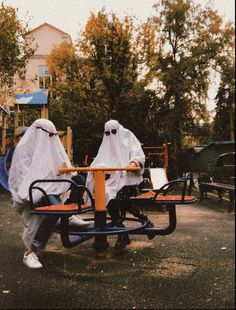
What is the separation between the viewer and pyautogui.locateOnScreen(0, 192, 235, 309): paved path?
4.67 ft

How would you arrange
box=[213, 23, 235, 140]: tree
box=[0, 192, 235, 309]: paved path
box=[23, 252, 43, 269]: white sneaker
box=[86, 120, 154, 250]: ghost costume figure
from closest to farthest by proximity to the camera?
box=[213, 23, 235, 140]: tree → box=[0, 192, 235, 309]: paved path → box=[86, 120, 154, 250]: ghost costume figure → box=[23, 252, 43, 269]: white sneaker

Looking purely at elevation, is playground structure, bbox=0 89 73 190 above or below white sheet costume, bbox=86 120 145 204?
above

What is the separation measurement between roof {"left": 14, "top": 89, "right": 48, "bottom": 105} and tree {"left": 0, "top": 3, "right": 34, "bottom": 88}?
113 mm

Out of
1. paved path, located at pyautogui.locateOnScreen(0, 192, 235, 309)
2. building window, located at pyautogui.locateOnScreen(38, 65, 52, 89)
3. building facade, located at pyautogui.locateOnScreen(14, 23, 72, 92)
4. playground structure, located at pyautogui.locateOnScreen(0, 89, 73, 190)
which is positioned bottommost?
paved path, located at pyautogui.locateOnScreen(0, 192, 235, 309)

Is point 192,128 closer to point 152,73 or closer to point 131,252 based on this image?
point 152,73

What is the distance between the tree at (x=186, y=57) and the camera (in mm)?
913

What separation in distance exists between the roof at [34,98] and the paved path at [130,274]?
1.98ft

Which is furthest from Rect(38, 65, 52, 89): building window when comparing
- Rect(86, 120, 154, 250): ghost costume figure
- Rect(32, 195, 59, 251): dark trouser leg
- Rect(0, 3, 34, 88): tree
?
Rect(32, 195, 59, 251): dark trouser leg

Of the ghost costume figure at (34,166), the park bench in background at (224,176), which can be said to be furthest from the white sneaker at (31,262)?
the park bench in background at (224,176)

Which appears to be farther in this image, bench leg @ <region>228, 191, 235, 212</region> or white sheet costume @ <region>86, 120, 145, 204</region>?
white sheet costume @ <region>86, 120, 145, 204</region>

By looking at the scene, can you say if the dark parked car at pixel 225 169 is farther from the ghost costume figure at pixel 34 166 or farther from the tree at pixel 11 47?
the ghost costume figure at pixel 34 166

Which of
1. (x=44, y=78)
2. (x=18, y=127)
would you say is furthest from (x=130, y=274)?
(x=44, y=78)

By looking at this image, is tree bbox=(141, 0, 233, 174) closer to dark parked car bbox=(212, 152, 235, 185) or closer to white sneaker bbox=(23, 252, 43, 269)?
dark parked car bbox=(212, 152, 235, 185)

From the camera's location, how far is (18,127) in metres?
1.95
